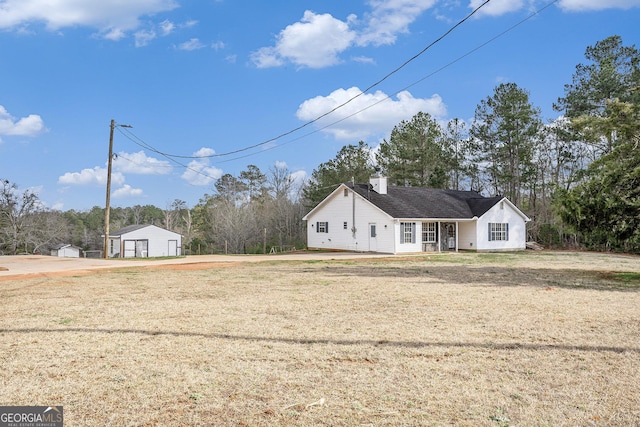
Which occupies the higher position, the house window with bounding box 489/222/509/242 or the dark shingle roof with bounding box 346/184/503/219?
the dark shingle roof with bounding box 346/184/503/219

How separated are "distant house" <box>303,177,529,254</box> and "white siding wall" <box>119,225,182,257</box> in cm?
2078

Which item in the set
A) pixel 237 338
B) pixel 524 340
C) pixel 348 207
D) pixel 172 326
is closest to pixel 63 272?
pixel 172 326

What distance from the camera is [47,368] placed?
5344mm

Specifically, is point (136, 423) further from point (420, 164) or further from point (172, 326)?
point (420, 164)

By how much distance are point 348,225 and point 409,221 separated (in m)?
4.49

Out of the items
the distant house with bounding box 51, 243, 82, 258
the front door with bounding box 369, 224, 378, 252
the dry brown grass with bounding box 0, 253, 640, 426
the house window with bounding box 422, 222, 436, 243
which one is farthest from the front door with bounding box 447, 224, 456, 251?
the distant house with bounding box 51, 243, 82, 258

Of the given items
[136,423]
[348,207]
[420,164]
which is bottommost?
[136,423]

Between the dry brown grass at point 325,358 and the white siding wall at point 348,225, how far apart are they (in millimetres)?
18410

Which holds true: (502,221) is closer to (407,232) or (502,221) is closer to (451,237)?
(451,237)

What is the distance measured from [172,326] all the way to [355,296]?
15.6ft

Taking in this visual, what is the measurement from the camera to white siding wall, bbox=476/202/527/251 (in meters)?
33.1

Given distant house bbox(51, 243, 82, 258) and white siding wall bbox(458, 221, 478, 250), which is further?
distant house bbox(51, 243, 82, 258)

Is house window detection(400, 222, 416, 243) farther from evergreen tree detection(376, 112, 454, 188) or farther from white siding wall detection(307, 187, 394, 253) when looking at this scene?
evergreen tree detection(376, 112, 454, 188)

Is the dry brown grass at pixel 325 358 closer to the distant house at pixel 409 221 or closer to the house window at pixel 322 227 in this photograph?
the distant house at pixel 409 221
